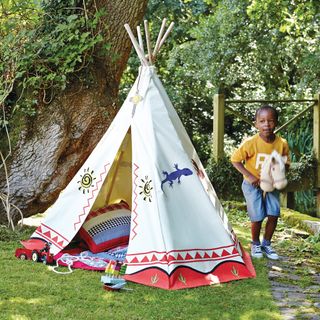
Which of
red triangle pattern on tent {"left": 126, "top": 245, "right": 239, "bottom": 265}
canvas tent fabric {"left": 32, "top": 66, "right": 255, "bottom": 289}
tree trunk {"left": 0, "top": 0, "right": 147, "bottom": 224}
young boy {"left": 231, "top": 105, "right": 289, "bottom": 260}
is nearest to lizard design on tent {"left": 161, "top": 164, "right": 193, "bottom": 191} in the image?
canvas tent fabric {"left": 32, "top": 66, "right": 255, "bottom": 289}

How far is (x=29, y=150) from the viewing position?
5.45 metres

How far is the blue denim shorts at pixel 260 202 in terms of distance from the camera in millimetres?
4727

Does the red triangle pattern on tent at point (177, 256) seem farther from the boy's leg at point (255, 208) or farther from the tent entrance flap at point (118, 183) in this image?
the tent entrance flap at point (118, 183)

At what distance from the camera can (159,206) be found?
13.0 ft

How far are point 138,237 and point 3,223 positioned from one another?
196 centimetres

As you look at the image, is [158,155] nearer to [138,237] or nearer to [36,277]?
[138,237]

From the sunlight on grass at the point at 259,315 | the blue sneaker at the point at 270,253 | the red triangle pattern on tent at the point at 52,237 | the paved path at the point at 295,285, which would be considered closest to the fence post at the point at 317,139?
the paved path at the point at 295,285

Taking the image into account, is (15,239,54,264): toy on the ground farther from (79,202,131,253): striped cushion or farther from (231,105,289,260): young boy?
(231,105,289,260): young boy

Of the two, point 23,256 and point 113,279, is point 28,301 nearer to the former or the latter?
point 113,279

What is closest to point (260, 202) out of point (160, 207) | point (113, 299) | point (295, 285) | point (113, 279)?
point (295, 285)

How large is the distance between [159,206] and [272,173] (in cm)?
107

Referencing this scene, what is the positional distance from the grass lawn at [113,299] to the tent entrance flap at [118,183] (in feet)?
4.10

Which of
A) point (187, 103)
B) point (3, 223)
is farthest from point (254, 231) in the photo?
point (187, 103)

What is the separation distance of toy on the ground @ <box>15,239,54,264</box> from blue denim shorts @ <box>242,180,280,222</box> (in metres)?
1.57
